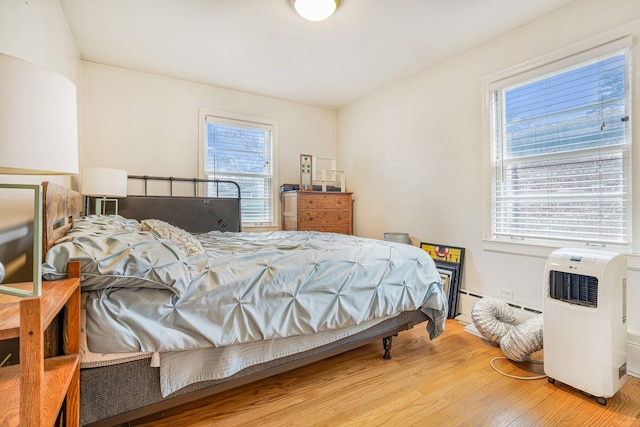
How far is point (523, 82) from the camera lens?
2592 mm

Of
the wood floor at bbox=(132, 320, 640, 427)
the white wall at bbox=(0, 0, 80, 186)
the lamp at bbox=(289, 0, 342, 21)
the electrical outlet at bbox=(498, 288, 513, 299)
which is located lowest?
the wood floor at bbox=(132, 320, 640, 427)

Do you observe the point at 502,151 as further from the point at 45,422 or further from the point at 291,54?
the point at 45,422

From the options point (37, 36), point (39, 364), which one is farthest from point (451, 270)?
point (37, 36)

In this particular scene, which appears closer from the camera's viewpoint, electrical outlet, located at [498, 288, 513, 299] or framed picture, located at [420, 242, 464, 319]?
electrical outlet, located at [498, 288, 513, 299]

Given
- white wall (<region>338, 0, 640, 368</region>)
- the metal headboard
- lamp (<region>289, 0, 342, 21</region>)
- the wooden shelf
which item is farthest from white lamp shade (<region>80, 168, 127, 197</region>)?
white wall (<region>338, 0, 640, 368</region>)

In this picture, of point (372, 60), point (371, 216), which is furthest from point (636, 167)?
point (371, 216)

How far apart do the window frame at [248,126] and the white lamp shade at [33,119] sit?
2.94 m

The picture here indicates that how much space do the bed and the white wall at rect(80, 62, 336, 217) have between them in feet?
5.28

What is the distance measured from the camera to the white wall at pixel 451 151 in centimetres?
230

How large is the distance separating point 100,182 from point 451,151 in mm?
3277

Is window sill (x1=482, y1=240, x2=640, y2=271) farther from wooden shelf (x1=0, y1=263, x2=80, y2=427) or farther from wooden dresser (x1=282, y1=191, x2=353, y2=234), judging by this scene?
wooden shelf (x1=0, y1=263, x2=80, y2=427)

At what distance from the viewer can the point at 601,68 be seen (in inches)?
85.1

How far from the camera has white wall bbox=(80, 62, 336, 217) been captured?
3.20 m

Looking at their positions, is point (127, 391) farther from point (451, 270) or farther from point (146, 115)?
point (146, 115)
